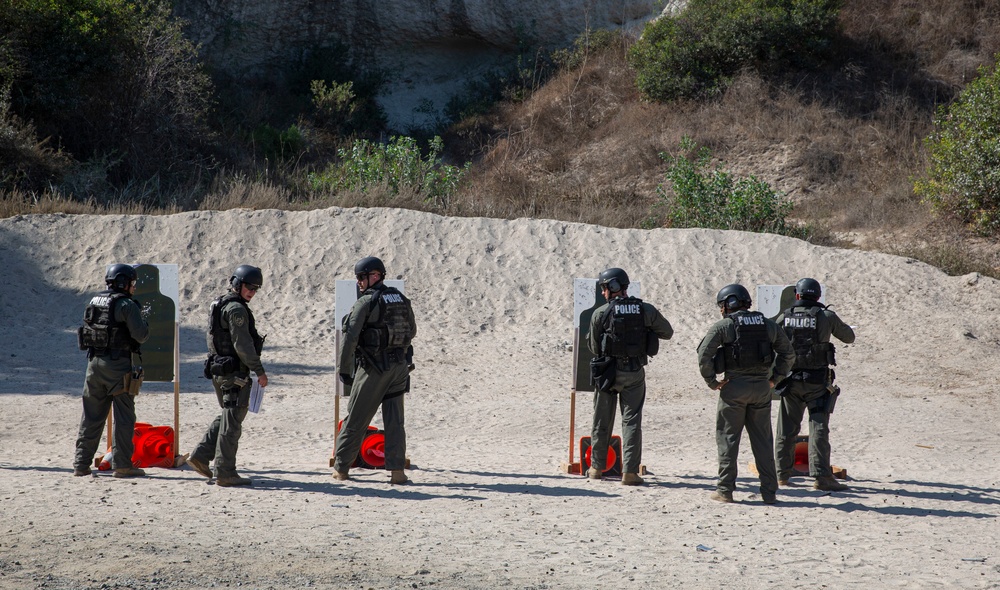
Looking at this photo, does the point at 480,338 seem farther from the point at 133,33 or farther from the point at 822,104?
the point at 822,104

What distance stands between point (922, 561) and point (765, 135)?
2056 cm

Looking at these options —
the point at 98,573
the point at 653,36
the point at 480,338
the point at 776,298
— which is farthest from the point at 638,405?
the point at 653,36

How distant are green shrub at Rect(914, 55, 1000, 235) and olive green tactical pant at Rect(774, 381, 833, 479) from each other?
499 inches

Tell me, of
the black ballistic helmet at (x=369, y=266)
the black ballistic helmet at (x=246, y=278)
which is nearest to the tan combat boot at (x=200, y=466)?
the black ballistic helmet at (x=246, y=278)

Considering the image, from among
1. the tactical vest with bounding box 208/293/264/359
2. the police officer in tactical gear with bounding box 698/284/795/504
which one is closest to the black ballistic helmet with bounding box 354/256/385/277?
the tactical vest with bounding box 208/293/264/359

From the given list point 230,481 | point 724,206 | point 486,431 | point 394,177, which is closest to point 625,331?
point 486,431

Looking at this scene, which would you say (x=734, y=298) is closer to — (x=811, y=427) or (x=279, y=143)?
(x=811, y=427)

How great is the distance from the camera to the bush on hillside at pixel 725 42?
988 inches

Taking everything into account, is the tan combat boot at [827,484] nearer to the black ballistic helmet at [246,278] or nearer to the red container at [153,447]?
the black ballistic helmet at [246,278]

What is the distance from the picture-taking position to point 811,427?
802cm

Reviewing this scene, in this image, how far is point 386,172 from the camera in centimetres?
1972

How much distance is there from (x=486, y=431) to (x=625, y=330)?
10.5 ft

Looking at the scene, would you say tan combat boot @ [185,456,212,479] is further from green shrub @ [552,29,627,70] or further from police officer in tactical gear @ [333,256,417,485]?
green shrub @ [552,29,627,70]

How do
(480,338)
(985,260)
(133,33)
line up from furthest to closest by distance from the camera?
(133,33), (985,260), (480,338)
